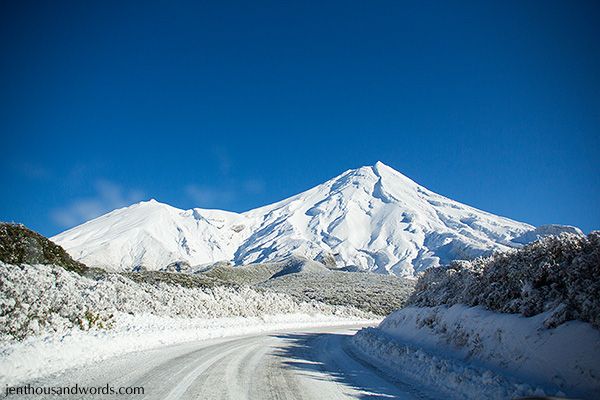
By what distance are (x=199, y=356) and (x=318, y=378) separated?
14.6 ft

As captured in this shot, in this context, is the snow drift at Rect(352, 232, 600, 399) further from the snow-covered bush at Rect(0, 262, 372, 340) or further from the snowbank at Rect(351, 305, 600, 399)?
the snow-covered bush at Rect(0, 262, 372, 340)

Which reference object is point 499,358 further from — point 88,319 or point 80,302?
point 80,302

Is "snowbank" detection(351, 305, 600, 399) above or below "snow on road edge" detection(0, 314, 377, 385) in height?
below

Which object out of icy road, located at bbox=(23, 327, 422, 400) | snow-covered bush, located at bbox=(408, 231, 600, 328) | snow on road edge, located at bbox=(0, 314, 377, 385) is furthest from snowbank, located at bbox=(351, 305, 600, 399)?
snow on road edge, located at bbox=(0, 314, 377, 385)

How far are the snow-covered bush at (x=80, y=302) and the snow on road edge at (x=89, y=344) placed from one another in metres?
0.99

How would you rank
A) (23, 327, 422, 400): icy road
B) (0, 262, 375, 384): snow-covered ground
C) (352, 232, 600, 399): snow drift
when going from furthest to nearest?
1. (0, 262, 375, 384): snow-covered ground
2. (23, 327, 422, 400): icy road
3. (352, 232, 600, 399): snow drift

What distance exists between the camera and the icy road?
713 centimetres

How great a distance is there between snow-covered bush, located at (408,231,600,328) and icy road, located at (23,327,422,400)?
12.3ft

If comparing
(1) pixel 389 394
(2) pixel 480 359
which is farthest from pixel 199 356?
(2) pixel 480 359

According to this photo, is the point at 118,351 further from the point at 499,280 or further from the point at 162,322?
the point at 499,280

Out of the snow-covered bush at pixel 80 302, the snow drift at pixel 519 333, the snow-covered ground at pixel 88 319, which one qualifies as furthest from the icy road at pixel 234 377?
the snow-covered bush at pixel 80 302

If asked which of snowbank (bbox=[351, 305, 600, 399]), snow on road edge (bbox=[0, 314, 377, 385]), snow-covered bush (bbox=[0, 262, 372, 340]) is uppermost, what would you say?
snow-covered bush (bbox=[0, 262, 372, 340])

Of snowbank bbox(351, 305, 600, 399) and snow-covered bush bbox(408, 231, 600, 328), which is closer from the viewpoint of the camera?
snowbank bbox(351, 305, 600, 399)

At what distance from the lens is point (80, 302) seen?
15.0 meters
